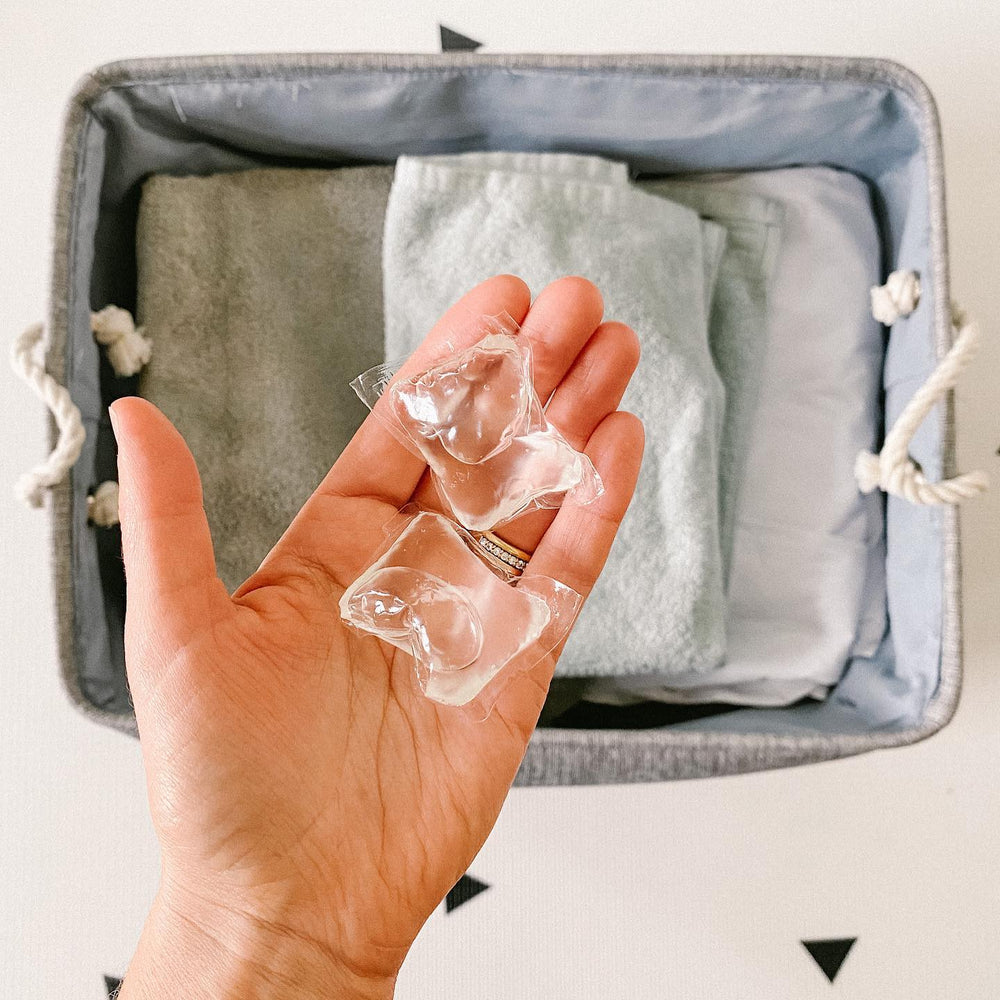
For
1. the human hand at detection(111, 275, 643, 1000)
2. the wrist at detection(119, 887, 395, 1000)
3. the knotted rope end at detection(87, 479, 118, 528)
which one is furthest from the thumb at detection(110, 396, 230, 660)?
the knotted rope end at detection(87, 479, 118, 528)

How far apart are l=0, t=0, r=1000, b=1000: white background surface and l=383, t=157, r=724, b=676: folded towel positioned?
0.18 metres

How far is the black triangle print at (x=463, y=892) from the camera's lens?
853 mm

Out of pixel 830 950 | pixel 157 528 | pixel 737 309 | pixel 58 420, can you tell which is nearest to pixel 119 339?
pixel 58 420

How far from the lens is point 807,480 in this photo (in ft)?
2.87

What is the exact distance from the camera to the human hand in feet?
1.71

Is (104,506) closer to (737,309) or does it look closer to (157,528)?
(157,528)

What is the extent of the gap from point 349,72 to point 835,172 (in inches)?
18.8

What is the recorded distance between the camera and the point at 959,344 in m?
0.70

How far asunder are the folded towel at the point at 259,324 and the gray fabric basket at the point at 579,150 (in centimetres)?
4

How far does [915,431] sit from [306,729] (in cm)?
55

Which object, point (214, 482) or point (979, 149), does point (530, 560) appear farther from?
point (979, 149)

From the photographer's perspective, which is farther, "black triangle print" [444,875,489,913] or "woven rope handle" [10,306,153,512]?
"black triangle print" [444,875,489,913]

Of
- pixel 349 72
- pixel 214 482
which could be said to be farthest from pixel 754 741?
pixel 349 72

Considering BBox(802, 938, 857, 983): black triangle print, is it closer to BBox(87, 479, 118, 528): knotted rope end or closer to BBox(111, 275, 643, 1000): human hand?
BBox(111, 275, 643, 1000): human hand
